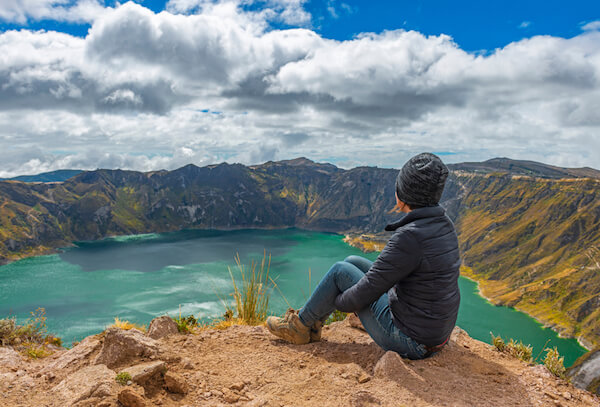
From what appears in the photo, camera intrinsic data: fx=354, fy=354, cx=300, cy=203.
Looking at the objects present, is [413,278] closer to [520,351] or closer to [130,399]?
[520,351]

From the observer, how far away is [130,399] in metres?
3.21

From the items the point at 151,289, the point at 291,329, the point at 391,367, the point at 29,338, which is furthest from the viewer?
the point at 151,289

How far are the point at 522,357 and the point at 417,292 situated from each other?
2.49 metres

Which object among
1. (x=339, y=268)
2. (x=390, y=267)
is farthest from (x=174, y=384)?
(x=390, y=267)

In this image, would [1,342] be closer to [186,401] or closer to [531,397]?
[186,401]

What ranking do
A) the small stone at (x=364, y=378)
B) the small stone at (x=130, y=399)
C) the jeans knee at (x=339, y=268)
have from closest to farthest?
the small stone at (x=130, y=399) < the small stone at (x=364, y=378) < the jeans knee at (x=339, y=268)

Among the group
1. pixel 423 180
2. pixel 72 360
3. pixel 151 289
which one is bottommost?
pixel 151 289

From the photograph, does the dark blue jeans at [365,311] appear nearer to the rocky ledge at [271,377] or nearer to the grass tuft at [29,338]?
the rocky ledge at [271,377]

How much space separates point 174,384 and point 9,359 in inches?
117

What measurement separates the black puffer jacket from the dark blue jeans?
0.11 meters

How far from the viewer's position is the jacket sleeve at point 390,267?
3.46 m

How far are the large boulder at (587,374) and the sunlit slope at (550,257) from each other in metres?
111

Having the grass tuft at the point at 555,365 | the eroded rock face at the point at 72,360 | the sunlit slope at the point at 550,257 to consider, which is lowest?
the sunlit slope at the point at 550,257

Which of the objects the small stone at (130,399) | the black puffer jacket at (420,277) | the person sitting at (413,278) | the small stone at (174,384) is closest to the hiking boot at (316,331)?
the person sitting at (413,278)
